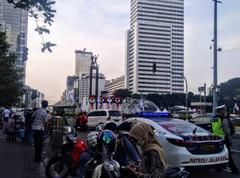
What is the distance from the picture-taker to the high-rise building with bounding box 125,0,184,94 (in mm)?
70875

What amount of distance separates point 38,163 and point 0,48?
52.0 ft

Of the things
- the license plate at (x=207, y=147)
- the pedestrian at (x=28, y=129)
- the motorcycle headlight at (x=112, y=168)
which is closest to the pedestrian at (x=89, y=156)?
the motorcycle headlight at (x=112, y=168)

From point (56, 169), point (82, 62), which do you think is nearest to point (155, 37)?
point (56, 169)

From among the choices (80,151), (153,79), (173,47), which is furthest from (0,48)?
(153,79)

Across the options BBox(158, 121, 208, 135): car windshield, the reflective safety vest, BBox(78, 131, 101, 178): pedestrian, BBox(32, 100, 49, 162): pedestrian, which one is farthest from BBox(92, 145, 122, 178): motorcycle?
BBox(32, 100, 49, 162): pedestrian

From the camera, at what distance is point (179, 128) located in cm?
1248

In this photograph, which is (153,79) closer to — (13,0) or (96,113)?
(96,113)

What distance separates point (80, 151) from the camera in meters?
11.1

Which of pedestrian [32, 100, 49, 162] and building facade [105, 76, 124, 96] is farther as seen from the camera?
building facade [105, 76, 124, 96]

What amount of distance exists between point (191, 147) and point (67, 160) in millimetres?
2794

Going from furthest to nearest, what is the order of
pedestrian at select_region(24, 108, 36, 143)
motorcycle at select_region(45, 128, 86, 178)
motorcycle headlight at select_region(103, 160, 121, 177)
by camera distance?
1. pedestrian at select_region(24, 108, 36, 143)
2. motorcycle at select_region(45, 128, 86, 178)
3. motorcycle headlight at select_region(103, 160, 121, 177)

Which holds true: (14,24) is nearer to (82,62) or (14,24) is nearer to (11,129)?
(11,129)

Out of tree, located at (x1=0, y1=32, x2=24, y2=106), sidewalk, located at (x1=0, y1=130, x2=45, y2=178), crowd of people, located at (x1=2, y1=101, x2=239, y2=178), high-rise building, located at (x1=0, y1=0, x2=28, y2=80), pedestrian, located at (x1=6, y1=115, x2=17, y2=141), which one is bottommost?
sidewalk, located at (x1=0, y1=130, x2=45, y2=178)

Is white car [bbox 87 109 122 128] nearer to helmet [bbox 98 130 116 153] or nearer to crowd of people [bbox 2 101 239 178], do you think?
crowd of people [bbox 2 101 239 178]
